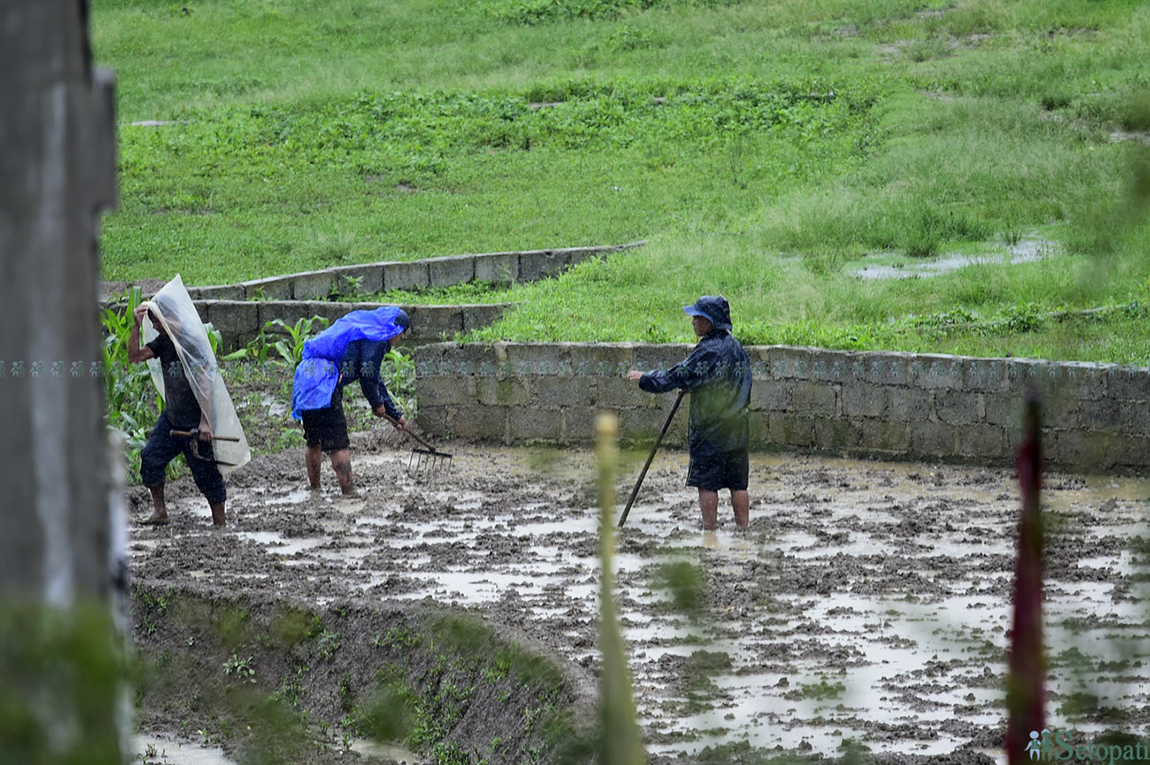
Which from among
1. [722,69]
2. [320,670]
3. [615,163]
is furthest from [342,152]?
[320,670]

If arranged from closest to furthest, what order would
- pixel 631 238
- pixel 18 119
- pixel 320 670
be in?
pixel 18 119, pixel 320 670, pixel 631 238

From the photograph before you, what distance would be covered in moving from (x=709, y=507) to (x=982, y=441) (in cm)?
277

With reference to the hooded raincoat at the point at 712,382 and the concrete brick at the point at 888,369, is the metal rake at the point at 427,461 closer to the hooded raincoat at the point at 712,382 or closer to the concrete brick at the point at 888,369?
the hooded raincoat at the point at 712,382

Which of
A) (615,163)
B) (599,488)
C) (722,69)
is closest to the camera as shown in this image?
(599,488)

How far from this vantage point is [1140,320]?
1230 cm

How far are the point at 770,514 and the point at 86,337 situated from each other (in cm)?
952

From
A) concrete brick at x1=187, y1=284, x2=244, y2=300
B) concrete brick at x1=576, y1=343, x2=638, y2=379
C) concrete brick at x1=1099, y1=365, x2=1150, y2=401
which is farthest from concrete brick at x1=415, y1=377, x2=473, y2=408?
concrete brick at x1=1099, y1=365, x2=1150, y2=401

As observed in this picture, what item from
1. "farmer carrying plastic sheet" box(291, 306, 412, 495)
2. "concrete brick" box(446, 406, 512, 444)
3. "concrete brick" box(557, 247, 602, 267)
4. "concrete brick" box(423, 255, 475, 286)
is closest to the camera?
"farmer carrying plastic sheet" box(291, 306, 412, 495)

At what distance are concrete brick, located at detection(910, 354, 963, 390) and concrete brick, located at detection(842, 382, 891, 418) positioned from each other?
0.27 metres

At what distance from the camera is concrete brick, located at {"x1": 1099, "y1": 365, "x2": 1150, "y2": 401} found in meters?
10.6

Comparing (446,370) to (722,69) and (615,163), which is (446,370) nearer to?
(615,163)

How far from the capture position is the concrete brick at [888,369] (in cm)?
1165

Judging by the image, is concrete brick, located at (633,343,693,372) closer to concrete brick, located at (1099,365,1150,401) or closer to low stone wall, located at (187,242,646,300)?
concrete brick, located at (1099,365,1150,401)

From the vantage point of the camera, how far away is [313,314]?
15.6 meters
